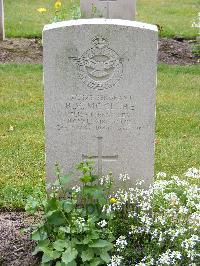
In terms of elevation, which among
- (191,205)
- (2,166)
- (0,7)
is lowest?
(2,166)

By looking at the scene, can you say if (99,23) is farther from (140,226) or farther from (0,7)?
(0,7)

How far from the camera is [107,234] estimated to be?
460 centimetres

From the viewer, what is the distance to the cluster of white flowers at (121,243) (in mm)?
4383

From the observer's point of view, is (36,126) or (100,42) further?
(36,126)

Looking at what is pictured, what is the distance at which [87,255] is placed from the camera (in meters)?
4.39

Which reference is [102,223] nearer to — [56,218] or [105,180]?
[56,218]

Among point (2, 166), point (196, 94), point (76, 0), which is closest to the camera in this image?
point (2, 166)

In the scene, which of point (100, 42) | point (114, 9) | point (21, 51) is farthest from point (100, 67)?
point (21, 51)

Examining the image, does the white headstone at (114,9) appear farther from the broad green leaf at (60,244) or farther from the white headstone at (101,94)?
the broad green leaf at (60,244)

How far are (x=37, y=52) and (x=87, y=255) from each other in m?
7.58

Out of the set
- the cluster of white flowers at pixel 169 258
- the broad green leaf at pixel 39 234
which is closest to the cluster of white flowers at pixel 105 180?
the broad green leaf at pixel 39 234

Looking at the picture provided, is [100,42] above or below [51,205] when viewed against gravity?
above

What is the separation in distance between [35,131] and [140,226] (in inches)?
128

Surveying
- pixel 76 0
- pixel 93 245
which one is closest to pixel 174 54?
pixel 76 0
